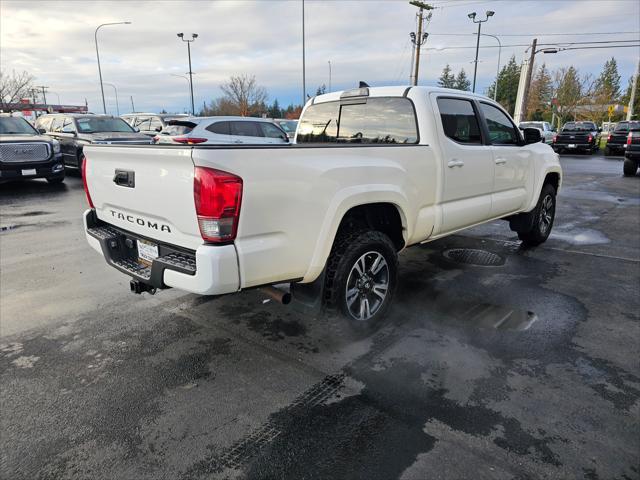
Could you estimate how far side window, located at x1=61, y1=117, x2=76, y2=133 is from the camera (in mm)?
13961

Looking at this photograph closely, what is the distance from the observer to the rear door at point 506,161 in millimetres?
5090

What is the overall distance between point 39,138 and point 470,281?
11.4 meters

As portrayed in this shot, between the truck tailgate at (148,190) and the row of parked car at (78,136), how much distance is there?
21.6ft

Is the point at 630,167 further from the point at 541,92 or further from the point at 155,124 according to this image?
the point at 541,92

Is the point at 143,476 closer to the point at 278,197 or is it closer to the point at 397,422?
the point at 397,422

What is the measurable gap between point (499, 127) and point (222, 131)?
30.2 feet

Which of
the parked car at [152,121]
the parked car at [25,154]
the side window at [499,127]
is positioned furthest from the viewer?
the parked car at [152,121]

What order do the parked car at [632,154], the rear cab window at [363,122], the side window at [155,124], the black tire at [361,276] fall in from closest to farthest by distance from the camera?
the black tire at [361,276] < the rear cab window at [363,122] < the parked car at [632,154] < the side window at [155,124]

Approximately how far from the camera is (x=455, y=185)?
4.43 metres

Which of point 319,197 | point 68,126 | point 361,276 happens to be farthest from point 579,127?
point 319,197

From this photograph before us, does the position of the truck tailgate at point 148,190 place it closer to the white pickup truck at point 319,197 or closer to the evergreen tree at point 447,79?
the white pickup truck at point 319,197

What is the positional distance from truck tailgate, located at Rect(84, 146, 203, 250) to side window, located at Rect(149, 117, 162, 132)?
1440cm

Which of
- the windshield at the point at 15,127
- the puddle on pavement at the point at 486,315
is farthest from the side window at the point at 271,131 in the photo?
the puddle on pavement at the point at 486,315

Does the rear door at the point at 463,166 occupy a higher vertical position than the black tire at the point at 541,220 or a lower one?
higher
